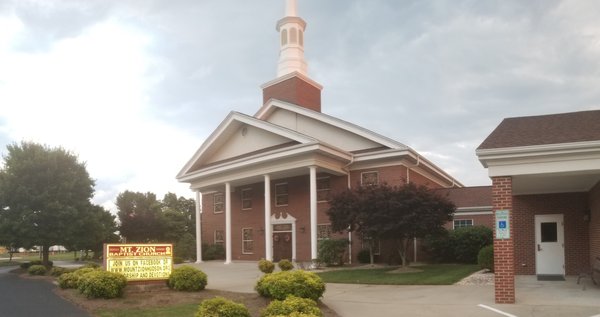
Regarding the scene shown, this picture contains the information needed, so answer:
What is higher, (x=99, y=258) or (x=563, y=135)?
(x=563, y=135)

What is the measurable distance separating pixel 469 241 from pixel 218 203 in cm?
1918

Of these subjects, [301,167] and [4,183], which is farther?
[4,183]

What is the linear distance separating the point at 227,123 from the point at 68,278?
17258 millimetres

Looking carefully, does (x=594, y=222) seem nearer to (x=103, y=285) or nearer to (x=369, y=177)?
(x=369, y=177)

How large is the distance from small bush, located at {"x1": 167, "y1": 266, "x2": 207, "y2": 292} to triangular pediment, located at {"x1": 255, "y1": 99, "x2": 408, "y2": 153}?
1423 centimetres

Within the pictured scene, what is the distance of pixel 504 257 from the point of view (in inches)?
490

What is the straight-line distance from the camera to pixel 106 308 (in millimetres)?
12188

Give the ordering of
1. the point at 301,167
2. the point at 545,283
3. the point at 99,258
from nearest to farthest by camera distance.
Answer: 1. the point at 545,283
2. the point at 301,167
3. the point at 99,258

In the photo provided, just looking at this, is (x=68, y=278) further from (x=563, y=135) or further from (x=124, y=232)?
(x=124, y=232)

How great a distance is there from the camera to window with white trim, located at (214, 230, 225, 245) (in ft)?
122

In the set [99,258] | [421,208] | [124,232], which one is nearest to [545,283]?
[421,208]

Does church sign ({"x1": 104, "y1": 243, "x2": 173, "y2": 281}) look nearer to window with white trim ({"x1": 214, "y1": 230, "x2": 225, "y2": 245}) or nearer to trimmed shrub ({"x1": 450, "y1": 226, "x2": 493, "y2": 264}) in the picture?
trimmed shrub ({"x1": 450, "y1": 226, "x2": 493, "y2": 264})

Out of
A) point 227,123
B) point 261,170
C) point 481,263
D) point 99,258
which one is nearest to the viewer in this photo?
point 481,263

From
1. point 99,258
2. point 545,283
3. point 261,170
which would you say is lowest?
point 99,258
